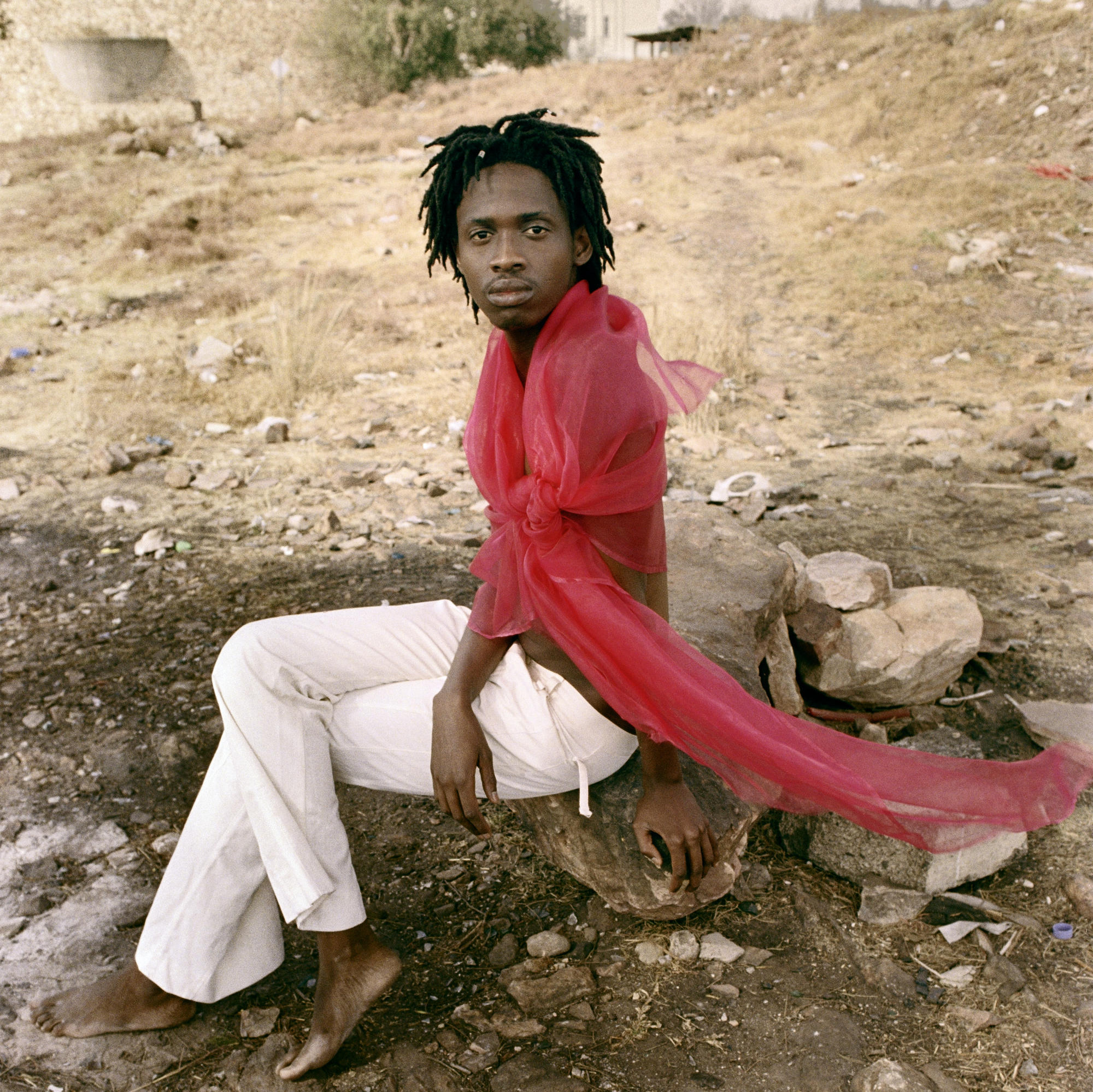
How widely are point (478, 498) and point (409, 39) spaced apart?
20640 millimetres

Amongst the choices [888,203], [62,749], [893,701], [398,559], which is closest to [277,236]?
[888,203]

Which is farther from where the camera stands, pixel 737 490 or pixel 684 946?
pixel 737 490

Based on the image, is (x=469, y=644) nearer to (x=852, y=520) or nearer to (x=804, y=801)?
(x=804, y=801)

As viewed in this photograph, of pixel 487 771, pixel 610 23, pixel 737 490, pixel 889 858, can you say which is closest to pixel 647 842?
pixel 487 771

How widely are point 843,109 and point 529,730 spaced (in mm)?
11389

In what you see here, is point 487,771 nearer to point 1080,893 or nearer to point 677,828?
point 677,828

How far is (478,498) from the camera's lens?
4523 millimetres

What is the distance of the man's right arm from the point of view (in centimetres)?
168

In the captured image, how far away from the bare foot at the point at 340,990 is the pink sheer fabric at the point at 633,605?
2.09ft

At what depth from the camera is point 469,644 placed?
1.74 meters

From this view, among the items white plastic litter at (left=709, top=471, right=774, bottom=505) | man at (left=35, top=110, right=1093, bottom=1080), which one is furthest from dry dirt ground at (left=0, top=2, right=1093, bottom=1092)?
man at (left=35, top=110, right=1093, bottom=1080)

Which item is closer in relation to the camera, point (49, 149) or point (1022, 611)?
point (1022, 611)

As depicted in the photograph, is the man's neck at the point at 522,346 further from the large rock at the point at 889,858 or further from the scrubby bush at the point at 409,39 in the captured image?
the scrubby bush at the point at 409,39

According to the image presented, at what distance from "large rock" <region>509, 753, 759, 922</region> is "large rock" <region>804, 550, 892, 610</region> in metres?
1.09
